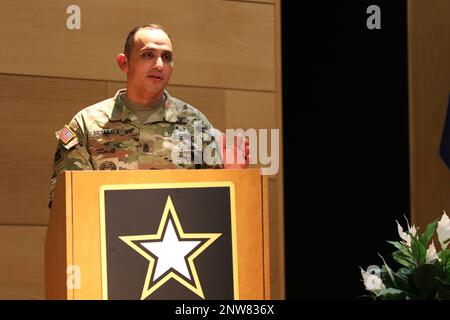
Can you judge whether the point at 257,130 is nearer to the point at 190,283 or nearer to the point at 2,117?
Result: the point at 2,117

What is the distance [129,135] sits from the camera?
9.14 feet

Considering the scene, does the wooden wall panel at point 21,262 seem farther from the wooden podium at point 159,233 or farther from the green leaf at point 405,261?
the green leaf at point 405,261

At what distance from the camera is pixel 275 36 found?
4.04 meters

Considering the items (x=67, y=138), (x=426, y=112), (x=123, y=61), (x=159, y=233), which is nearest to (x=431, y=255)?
(x=159, y=233)

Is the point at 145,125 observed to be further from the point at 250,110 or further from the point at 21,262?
the point at 250,110

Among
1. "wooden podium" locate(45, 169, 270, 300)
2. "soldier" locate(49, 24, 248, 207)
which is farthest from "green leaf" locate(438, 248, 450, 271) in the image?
"soldier" locate(49, 24, 248, 207)

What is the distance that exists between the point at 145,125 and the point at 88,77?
958mm

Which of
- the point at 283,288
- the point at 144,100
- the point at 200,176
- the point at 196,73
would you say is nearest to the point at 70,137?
the point at 144,100

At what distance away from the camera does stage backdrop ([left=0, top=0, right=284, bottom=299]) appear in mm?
3557

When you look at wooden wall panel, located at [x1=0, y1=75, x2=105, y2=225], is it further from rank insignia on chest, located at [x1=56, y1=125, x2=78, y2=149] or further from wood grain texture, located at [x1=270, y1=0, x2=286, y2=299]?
rank insignia on chest, located at [x1=56, y1=125, x2=78, y2=149]

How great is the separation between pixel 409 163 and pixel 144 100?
1.73 metres

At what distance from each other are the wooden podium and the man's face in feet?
2.20

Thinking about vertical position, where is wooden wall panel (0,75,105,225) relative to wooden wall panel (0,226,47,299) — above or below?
above

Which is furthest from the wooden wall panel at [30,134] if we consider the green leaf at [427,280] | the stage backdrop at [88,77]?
the green leaf at [427,280]
